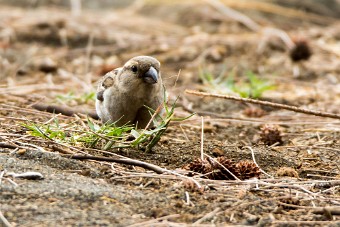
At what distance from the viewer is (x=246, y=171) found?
3867mm

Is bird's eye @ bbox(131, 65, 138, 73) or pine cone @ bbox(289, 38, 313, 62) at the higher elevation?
pine cone @ bbox(289, 38, 313, 62)

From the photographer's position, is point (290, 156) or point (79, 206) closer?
point (79, 206)

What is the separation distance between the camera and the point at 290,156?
15.1 feet

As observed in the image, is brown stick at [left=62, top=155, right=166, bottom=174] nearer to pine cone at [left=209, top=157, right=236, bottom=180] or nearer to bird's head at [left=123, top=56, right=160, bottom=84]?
pine cone at [left=209, top=157, right=236, bottom=180]

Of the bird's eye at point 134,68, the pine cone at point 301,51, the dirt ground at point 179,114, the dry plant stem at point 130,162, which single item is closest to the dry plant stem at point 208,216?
the dirt ground at point 179,114

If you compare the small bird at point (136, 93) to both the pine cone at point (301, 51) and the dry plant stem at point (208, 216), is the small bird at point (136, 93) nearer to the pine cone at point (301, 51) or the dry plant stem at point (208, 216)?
the dry plant stem at point (208, 216)

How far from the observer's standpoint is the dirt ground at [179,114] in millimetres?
3172

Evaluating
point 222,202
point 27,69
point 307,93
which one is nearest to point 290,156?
point 222,202

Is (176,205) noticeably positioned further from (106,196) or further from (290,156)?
(290,156)

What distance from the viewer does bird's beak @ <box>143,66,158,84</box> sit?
4414 mm

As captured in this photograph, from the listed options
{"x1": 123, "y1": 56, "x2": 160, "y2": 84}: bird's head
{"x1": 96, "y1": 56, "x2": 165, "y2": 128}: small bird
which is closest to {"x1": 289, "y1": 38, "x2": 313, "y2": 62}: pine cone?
{"x1": 96, "y1": 56, "x2": 165, "y2": 128}: small bird

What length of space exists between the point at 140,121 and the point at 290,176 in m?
1.19

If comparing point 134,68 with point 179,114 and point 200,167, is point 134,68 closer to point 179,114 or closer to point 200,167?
point 200,167

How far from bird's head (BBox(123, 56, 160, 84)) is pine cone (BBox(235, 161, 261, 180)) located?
917 mm
